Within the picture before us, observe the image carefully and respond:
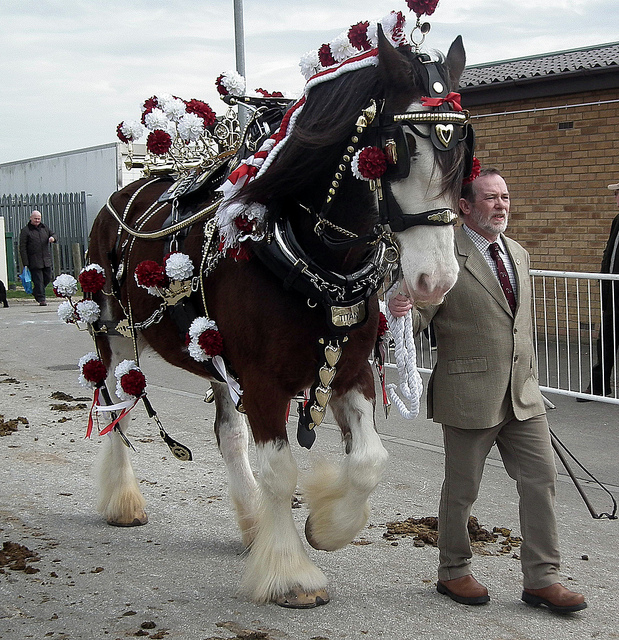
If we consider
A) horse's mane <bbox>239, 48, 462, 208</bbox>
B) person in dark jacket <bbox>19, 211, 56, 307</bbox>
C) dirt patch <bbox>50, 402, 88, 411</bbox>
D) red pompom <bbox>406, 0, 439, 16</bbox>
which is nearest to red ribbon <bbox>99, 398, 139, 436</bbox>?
horse's mane <bbox>239, 48, 462, 208</bbox>

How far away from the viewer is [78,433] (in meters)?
6.88

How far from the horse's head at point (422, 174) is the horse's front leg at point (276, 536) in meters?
0.97

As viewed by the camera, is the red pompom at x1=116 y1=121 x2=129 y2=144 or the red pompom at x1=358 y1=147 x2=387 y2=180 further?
the red pompom at x1=116 y1=121 x2=129 y2=144

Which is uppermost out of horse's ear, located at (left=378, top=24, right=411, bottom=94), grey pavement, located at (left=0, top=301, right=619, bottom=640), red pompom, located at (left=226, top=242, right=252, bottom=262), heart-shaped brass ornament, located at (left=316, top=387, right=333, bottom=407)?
horse's ear, located at (left=378, top=24, right=411, bottom=94)

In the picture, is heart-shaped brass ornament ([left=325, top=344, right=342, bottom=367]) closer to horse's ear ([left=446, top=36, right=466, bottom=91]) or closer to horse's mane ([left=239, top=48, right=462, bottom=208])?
horse's mane ([left=239, top=48, right=462, bottom=208])

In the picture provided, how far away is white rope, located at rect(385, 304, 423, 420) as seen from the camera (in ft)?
12.0

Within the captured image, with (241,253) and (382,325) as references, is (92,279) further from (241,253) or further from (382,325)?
(382,325)

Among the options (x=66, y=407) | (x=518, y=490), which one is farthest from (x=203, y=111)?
(x=66, y=407)

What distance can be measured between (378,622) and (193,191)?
222 cm

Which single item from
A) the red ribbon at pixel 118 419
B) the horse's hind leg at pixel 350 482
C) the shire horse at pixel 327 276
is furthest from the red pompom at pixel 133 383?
the horse's hind leg at pixel 350 482

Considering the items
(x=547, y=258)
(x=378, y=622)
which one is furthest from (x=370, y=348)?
(x=547, y=258)

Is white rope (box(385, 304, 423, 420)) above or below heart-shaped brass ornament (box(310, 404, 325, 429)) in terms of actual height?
above

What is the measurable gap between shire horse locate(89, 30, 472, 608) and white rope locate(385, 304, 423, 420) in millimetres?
106

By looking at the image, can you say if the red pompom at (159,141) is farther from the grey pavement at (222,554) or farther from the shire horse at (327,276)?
the grey pavement at (222,554)
